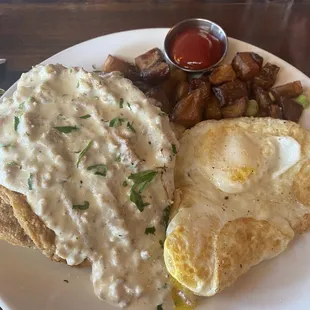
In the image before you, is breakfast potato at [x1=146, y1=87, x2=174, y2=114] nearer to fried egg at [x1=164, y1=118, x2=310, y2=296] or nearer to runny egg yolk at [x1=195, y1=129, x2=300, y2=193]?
fried egg at [x1=164, y1=118, x2=310, y2=296]

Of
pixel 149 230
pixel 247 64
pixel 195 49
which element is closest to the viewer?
pixel 149 230

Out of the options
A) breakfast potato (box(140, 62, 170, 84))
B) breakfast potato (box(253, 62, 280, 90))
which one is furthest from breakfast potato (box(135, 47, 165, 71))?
breakfast potato (box(253, 62, 280, 90))

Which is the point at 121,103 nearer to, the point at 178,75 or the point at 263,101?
the point at 178,75

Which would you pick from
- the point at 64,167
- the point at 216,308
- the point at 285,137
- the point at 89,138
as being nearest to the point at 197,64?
the point at 285,137

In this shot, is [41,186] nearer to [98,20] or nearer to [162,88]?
[162,88]

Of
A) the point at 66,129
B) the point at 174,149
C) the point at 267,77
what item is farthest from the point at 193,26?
the point at 66,129
